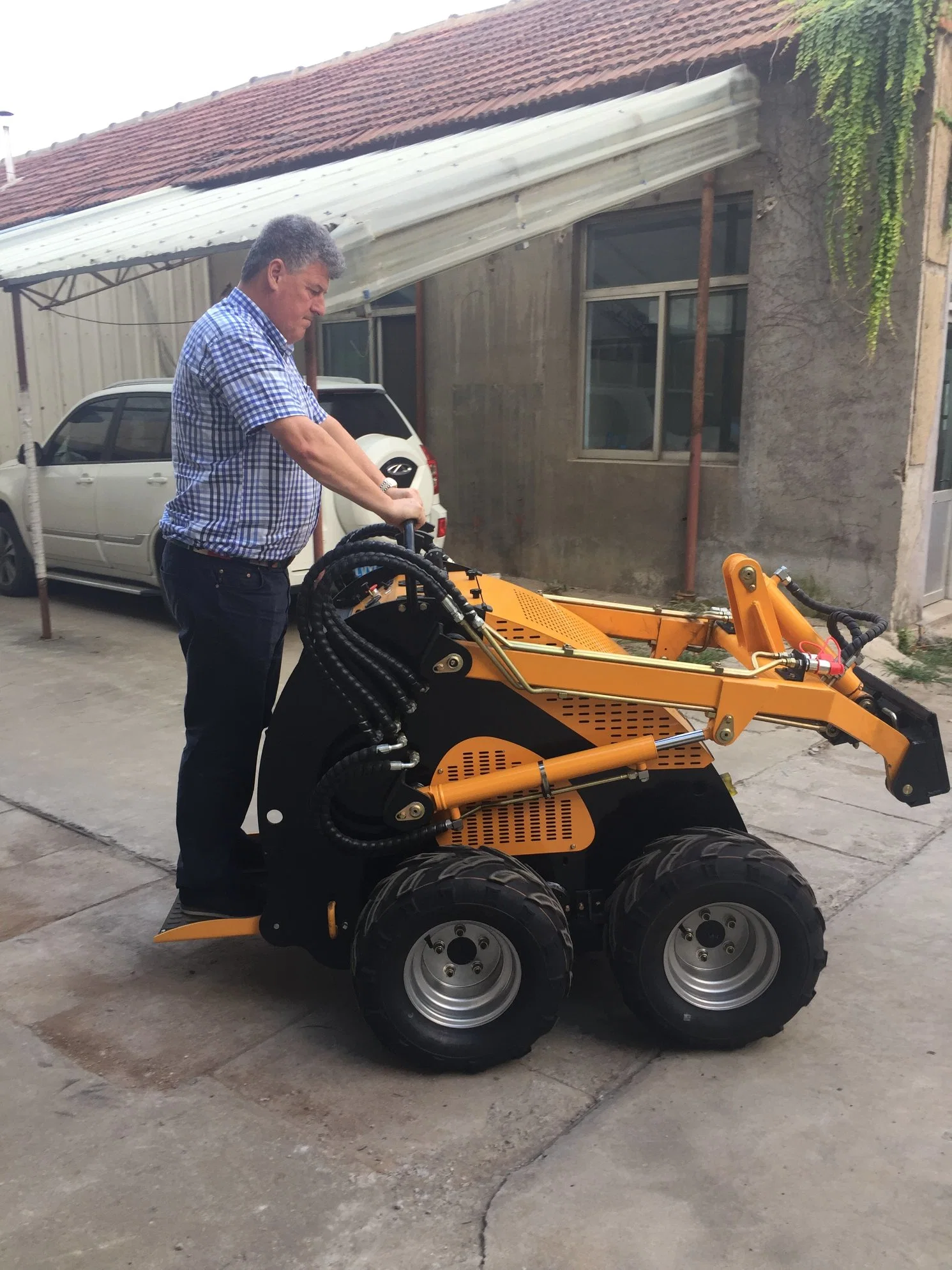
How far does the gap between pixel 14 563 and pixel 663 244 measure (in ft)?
20.1

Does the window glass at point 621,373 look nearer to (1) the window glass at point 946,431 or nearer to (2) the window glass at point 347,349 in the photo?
(1) the window glass at point 946,431

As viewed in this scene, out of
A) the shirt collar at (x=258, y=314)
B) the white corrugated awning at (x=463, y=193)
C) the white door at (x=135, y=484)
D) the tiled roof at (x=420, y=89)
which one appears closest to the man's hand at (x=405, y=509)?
the shirt collar at (x=258, y=314)

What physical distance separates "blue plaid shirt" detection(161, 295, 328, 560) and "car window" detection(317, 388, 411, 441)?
447 cm

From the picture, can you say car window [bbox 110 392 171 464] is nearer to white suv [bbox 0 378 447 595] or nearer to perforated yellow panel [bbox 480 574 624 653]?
white suv [bbox 0 378 447 595]

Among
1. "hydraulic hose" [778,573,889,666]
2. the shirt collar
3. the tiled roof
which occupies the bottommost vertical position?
"hydraulic hose" [778,573,889,666]

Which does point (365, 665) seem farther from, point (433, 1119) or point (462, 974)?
point (433, 1119)

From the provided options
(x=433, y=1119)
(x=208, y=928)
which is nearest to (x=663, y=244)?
(x=208, y=928)

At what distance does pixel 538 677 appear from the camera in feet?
9.57

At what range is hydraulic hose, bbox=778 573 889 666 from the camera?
122 inches

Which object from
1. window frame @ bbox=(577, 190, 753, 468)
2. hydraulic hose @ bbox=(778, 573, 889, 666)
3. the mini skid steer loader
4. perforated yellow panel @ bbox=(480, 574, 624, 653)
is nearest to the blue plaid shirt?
the mini skid steer loader

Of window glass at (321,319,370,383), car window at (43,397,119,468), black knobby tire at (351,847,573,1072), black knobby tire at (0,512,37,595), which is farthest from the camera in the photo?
window glass at (321,319,370,383)

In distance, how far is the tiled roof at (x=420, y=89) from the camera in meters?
8.55

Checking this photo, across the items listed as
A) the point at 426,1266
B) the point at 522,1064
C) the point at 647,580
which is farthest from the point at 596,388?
the point at 426,1266

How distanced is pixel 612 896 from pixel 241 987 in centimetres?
120
